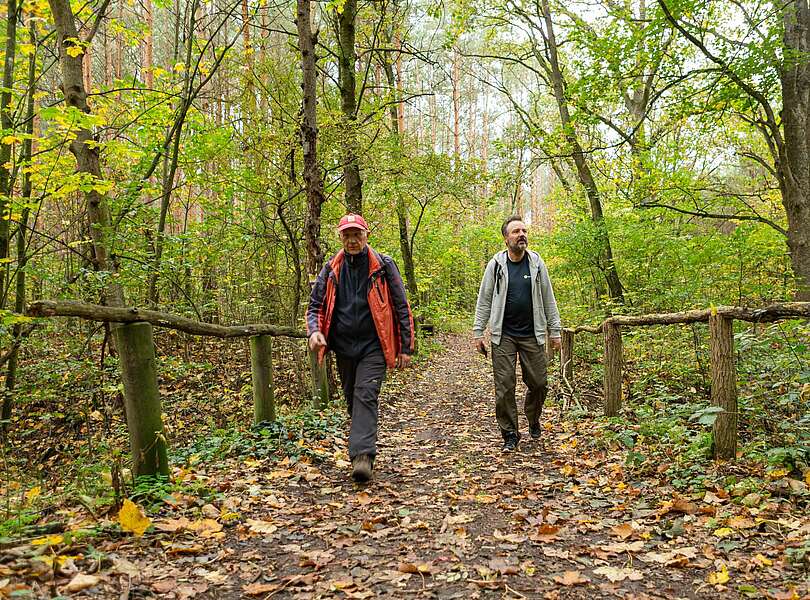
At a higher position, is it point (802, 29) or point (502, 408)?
point (802, 29)

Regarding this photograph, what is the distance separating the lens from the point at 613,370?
618 centimetres

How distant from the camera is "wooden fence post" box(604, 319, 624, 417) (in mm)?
6156

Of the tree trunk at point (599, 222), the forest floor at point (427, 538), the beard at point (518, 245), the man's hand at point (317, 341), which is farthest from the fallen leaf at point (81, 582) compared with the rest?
the tree trunk at point (599, 222)

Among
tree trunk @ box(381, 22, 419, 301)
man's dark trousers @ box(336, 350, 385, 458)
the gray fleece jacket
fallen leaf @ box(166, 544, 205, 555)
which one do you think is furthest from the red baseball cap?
tree trunk @ box(381, 22, 419, 301)

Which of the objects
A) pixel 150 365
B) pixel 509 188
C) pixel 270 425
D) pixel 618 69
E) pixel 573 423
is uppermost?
pixel 618 69

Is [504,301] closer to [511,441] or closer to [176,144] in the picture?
[511,441]

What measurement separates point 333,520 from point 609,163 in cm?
1133

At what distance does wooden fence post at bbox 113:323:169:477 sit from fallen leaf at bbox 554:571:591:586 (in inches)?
103

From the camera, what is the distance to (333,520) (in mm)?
3498

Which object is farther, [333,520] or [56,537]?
[333,520]

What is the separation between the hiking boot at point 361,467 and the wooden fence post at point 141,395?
4.78 ft

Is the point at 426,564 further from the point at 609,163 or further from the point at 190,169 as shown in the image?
the point at 609,163

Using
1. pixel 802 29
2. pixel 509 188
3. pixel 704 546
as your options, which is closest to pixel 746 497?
pixel 704 546

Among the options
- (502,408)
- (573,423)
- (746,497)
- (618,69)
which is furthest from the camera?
(618,69)
